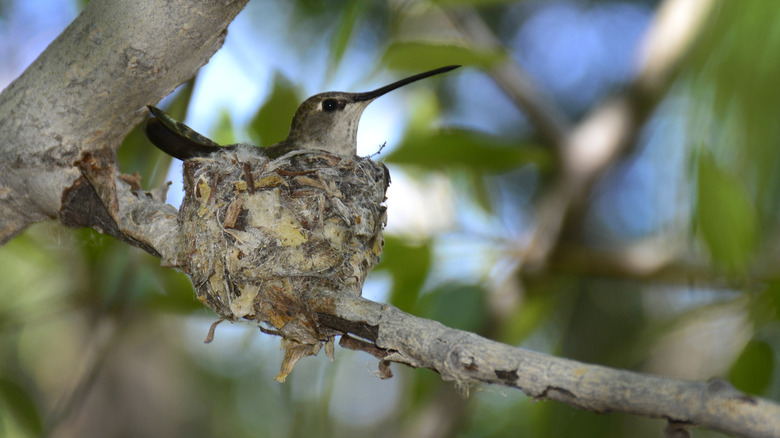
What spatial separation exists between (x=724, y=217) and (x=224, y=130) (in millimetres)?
1892

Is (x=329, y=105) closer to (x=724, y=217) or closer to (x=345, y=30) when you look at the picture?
(x=345, y=30)

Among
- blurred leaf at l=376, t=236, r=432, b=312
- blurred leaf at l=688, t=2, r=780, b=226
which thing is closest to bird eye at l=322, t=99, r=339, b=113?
blurred leaf at l=376, t=236, r=432, b=312

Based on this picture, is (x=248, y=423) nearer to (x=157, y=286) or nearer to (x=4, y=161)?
(x=157, y=286)

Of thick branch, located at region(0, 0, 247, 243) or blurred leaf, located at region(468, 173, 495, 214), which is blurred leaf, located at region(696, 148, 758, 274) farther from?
blurred leaf, located at region(468, 173, 495, 214)

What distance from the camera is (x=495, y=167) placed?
9.28ft

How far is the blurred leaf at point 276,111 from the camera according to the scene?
2164 mm

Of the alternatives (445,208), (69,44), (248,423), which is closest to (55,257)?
(69,44)

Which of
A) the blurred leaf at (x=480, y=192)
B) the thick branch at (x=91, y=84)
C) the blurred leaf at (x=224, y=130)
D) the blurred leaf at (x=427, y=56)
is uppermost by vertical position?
the blurred leaf at (x=480, y=192)

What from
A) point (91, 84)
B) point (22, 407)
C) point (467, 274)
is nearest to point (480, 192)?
point (467, 274)

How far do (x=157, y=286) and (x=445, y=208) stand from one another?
135 cm

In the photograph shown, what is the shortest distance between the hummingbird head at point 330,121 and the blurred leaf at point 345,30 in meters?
1.05

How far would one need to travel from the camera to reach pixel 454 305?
2498mm

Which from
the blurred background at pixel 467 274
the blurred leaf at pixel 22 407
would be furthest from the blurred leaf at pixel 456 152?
the blurred leaf at pixel 22 407

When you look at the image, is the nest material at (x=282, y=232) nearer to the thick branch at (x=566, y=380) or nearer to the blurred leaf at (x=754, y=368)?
the thick branch at (x=566, y=380)
